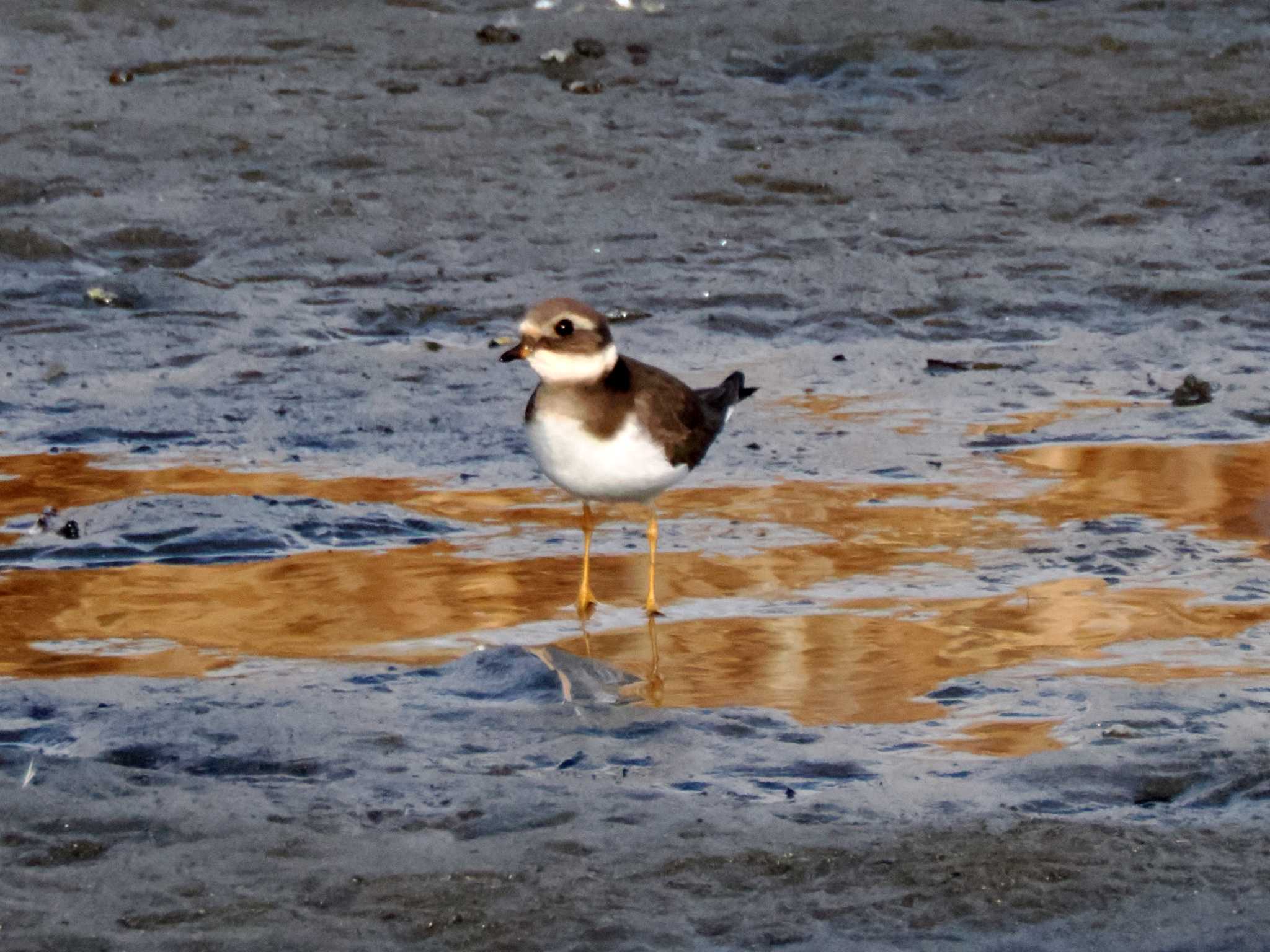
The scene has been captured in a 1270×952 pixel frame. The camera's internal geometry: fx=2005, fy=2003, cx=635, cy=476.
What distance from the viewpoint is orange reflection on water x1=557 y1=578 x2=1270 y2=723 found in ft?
16.9

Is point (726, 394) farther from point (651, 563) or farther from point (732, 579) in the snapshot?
point (651, 563)

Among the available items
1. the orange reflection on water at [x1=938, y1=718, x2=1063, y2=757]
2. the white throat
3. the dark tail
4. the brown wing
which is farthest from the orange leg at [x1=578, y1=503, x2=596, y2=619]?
the orange reflection on water at [x1=938, y1=718, x2=1063, y2=757]

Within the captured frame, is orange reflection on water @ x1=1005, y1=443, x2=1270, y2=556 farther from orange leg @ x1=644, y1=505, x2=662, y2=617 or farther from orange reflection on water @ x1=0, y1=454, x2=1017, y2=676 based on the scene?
orange leg @ x1=644, y1=505, x2=662, y2=617

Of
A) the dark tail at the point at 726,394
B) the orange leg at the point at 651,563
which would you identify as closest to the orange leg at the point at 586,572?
the orange leg at the point at 651,563

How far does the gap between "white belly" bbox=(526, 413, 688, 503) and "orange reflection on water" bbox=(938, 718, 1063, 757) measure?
1.51 metres

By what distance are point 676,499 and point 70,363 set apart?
292cm

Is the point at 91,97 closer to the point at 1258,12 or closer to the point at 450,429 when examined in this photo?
the point at 450,429

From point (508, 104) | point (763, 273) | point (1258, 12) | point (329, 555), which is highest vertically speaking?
point (1258, 12)

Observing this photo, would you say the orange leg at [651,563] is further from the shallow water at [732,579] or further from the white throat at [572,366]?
the white throat at [572,366]

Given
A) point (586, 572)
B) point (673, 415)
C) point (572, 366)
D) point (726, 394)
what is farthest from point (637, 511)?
point (572, 366)

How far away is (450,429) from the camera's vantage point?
770cm

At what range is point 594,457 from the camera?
596cm

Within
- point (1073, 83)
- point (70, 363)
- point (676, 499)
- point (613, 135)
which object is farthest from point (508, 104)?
point (676, 499)

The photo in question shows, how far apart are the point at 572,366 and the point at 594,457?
294 mm
